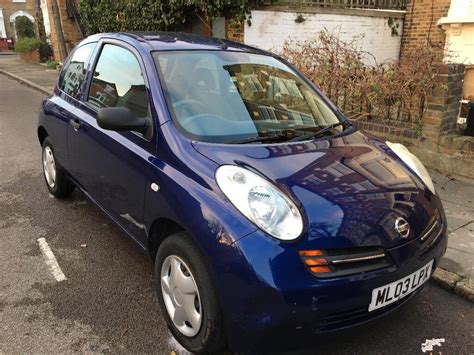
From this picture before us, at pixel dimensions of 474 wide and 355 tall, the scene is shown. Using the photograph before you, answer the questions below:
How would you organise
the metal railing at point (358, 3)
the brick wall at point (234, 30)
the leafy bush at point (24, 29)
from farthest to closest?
the leafy bush at point (24, 29) < the metal railing at point (358, 3) < the brick wall at point (234, 30)

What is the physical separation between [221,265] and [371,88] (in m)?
4.35

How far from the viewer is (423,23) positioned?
934 centimetres

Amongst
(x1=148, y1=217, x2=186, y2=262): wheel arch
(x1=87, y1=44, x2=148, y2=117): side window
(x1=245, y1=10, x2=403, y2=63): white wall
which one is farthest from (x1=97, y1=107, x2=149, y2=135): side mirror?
(x1=245, y1=10, x2=403, y2=63): white wall

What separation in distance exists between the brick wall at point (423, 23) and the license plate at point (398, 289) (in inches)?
280

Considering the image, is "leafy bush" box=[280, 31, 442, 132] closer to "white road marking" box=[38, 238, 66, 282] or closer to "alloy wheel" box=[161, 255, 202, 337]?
"alloy wheel" box=[161, 255, 202, 337]

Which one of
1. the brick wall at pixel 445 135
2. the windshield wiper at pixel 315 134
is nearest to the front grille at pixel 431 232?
the windshield wiper at pixel 315 134

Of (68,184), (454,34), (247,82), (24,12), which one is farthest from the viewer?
(24,12)

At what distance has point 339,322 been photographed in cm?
214

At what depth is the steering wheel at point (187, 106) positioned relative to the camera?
279 cm

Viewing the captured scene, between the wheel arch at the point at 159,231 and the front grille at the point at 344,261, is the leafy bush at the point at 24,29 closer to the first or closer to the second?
the wheel arch at the point at 159,231

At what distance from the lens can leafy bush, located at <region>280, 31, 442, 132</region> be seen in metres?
5.37

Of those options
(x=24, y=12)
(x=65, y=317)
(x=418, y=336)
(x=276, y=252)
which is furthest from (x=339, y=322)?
(x=24, y=12)

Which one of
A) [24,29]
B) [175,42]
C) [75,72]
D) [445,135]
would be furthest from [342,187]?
[24,29]

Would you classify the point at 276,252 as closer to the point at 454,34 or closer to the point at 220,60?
the point at 220,60
